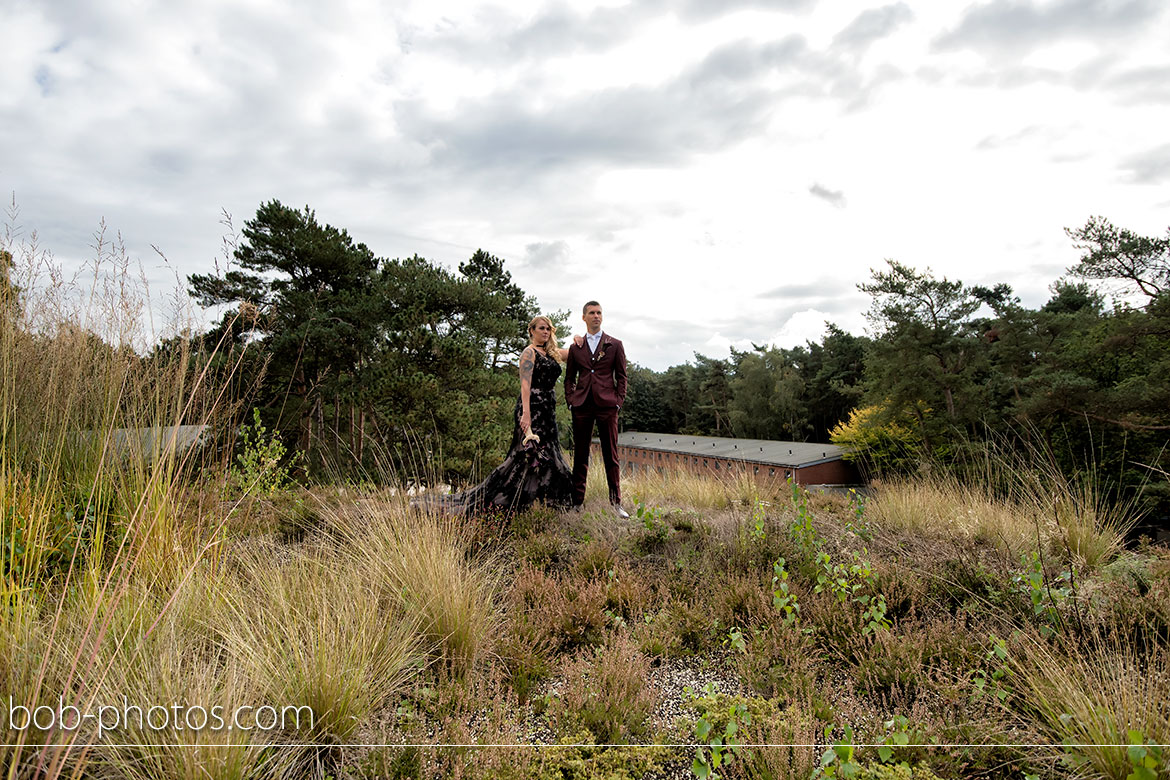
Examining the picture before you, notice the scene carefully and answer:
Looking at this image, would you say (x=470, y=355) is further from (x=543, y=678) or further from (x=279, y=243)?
(x=543, y=678)

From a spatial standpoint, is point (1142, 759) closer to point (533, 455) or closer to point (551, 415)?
point (533, 455)

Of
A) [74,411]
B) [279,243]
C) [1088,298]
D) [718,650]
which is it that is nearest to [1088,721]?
[718,650]

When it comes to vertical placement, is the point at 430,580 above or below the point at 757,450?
above

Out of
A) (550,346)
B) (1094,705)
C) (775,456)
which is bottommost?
(775,456)

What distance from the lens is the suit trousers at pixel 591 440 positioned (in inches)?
232

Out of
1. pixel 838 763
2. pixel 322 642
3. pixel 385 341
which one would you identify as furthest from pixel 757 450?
pixel 322 642

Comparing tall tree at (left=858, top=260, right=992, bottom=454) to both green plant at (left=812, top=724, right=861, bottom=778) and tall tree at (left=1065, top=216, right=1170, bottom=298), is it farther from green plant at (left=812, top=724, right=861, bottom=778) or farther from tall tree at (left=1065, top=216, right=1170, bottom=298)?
green plant at (left=812, top=724, right=861, bottom=778)

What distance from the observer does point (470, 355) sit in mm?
18328

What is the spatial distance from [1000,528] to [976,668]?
9.45ft

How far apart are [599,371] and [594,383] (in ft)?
0.50

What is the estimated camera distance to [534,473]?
5887 mm

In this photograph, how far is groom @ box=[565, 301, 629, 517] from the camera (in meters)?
5.81

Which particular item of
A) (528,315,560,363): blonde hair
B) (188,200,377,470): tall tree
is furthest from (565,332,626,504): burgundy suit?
(188,200,377,470): tall tree

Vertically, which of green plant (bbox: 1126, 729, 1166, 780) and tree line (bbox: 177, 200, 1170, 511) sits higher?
tree line (bbox: 177, 200, 1170, 511)
